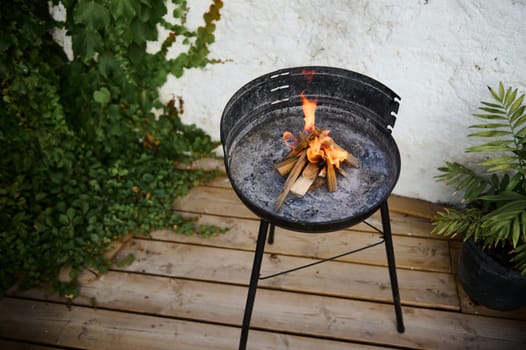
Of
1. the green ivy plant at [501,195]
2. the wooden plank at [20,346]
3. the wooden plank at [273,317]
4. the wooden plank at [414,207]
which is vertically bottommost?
the wooden plank at [20,346]

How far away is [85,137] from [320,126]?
1781 mm

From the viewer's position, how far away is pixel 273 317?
2.45m

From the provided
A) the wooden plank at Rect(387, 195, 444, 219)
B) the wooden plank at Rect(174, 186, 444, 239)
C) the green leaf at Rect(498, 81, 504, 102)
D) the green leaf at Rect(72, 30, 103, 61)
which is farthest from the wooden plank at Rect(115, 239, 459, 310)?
the green leaf at Rect(72, 30, 103, 61)

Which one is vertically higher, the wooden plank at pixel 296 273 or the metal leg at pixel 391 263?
the metal leg at pixel 391 263

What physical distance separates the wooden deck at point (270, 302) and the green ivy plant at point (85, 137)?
0.59 feet

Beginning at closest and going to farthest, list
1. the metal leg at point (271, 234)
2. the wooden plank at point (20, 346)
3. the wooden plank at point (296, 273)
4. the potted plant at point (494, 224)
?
the potted plant at point (494, 224), the wooden plank at point (20, 346), the wooden plank at point (296, 273), the metal leg at point (271, 234)

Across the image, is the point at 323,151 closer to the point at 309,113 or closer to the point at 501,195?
the point at 309,113

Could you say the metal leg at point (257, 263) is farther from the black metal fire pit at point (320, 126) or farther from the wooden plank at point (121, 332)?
the wooden plank at point (121, 332)

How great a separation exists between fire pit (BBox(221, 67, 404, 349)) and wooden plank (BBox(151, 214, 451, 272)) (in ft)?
1.53

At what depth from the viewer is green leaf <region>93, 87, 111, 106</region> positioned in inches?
111

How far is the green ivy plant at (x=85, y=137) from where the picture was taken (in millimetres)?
2582

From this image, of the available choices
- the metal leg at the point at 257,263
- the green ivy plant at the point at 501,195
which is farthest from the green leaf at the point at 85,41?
the green ivy plant at the point at 501,195

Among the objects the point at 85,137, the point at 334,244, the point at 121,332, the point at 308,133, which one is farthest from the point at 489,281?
the point at 85,137

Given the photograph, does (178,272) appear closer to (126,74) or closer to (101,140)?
(101,140)
